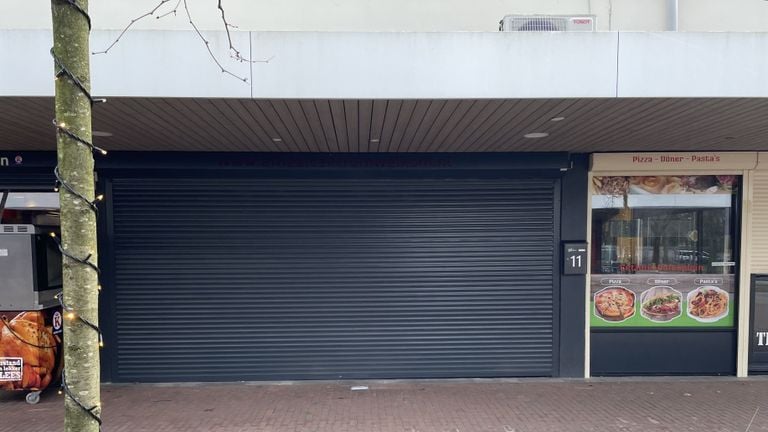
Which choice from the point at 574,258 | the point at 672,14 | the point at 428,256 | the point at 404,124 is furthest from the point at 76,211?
the point at 672,14

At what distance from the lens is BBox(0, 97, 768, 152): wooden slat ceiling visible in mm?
3873

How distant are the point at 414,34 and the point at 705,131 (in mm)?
3418

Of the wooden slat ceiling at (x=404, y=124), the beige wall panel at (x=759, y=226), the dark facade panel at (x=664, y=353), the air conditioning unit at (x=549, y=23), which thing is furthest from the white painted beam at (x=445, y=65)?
the dark facade panel at (x=664, y=353)

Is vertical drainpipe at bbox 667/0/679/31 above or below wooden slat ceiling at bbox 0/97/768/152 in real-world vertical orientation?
above

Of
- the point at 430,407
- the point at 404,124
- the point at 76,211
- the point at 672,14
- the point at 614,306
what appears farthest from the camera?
the point at 614,306

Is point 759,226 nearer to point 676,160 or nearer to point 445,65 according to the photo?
point 676,160

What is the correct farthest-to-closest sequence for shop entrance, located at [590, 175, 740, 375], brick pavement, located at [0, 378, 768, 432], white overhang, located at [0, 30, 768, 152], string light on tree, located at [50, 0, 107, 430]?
shop entrance, located at [590, 175, 740, 375], brick pavement, located at [0, 378, 768, 432], white overhang, located at [0, 30, 768, 152], string light on tree, located at [50, 0, 107, 430]

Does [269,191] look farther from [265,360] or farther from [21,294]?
[21,294]

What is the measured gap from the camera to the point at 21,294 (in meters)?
5.35

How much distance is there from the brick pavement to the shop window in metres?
0.89

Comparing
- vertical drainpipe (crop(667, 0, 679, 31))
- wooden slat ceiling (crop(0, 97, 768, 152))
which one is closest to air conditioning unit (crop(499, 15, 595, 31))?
wooden slat ceiling (crop(0, 97, 768, 152))

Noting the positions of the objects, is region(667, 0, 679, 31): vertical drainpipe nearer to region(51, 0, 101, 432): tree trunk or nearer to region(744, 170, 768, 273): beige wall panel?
region(744, 170, 768, 273): beige wall panel

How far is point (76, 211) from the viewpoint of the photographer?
192 cm

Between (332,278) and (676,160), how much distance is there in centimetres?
482
